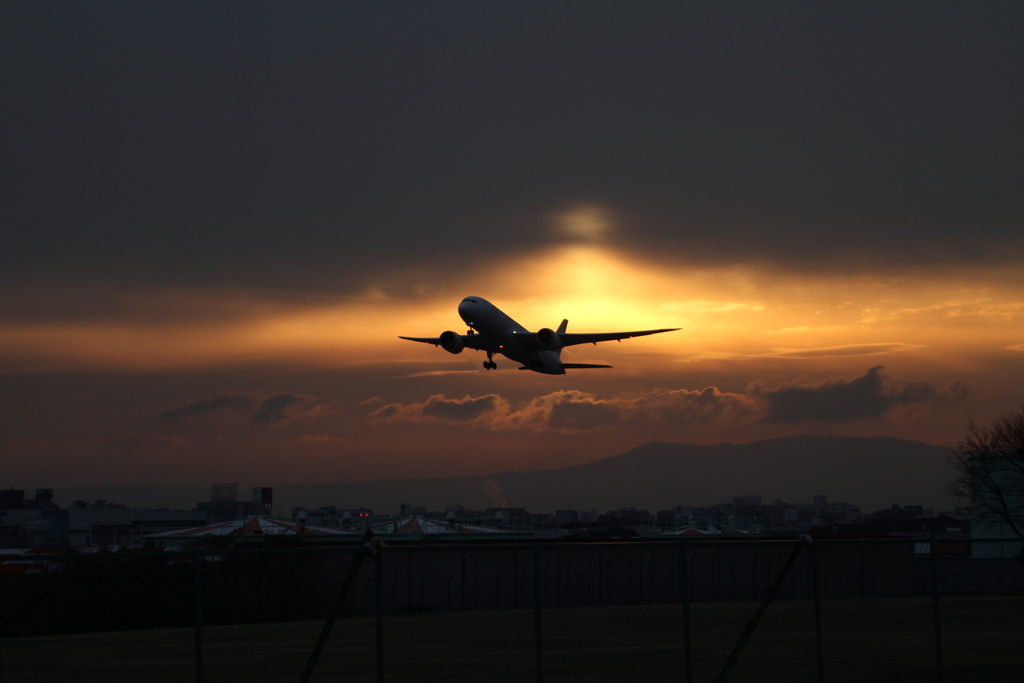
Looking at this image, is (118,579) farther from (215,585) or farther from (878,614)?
(878,614)

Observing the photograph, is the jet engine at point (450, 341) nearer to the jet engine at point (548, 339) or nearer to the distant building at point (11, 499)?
the jet engine at point (548, 339)

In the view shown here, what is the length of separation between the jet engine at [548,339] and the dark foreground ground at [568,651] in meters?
16.0

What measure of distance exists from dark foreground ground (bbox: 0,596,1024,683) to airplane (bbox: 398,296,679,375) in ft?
52.5

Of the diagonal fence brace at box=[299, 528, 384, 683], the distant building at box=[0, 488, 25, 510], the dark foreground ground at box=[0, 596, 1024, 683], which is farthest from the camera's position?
the distant building at box=[0, 488, 25, 510]

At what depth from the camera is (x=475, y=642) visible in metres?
31.6

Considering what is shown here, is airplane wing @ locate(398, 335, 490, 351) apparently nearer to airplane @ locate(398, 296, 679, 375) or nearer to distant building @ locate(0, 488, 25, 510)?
A: airplane @ locate(398, 296, 679, 375)

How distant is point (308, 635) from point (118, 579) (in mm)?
19640

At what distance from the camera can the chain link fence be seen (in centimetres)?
1248

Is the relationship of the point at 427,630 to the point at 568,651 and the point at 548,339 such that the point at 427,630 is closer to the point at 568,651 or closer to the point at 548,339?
the point at 568,651

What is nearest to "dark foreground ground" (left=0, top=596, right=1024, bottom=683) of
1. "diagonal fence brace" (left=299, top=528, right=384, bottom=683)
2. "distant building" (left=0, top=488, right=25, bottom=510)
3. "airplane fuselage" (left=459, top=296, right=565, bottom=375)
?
"diagonal fence brace" (left=299, top=528, right=384, bottom=683)

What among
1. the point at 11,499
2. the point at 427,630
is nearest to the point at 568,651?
the point at 427,630

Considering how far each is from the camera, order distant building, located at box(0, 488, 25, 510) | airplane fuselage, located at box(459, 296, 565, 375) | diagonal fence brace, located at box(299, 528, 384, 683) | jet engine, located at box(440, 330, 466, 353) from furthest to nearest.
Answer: distant building, located at box(0, 488, 25, 510) → jet engine, located at box(440, 330, 466, 353) → airplane fuselage, located at box(459, 296, 565, 375) → diagonal fence brace, located at box(299, 528, 384, 683)

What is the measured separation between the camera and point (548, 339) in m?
53.7

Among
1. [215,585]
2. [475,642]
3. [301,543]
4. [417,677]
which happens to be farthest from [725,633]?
[301,543]
